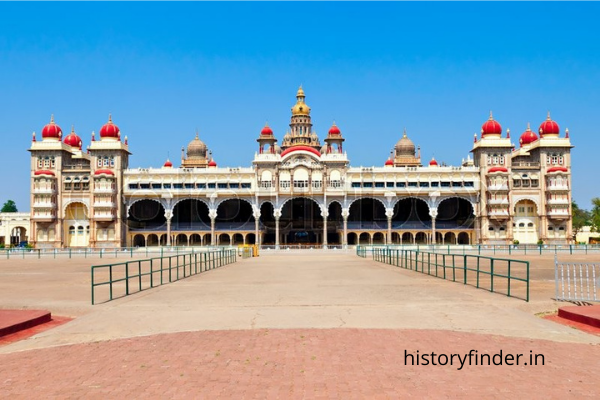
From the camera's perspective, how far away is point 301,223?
83.8 m

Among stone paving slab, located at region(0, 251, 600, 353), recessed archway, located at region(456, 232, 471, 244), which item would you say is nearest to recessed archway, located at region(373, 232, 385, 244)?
recessed archway, located at region(456, 232, 471, 244)

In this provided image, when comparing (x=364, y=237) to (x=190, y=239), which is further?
(x=190, y=239)

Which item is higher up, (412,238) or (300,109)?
(300,109)

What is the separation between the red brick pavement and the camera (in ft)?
23.7

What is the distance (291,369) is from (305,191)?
69182mm

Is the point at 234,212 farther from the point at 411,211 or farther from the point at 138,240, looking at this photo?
the point at 411,211

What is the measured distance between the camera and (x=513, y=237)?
7694 centimetres

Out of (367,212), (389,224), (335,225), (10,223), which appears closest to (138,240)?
(10,223)

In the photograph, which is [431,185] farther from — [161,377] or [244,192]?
[161,377]

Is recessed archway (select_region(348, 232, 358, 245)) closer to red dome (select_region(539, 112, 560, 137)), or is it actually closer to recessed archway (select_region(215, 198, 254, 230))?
recessed archway (select_region(215, 198, 254, 230))

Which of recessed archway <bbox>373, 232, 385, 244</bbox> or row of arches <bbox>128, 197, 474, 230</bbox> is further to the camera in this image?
row of arches <bbox>128, 197, 474, 230</bbox>

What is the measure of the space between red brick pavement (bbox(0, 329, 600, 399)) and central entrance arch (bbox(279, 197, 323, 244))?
2787 inches

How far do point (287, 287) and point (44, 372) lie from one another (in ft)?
41.9

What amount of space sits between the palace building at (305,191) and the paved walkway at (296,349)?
6071 cm
